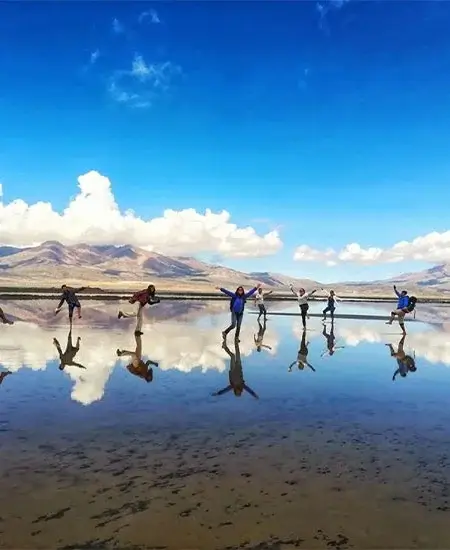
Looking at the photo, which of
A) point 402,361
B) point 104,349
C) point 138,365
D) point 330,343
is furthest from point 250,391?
point 330,343

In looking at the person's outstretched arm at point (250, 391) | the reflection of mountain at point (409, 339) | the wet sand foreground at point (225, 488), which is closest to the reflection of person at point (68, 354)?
the person's outstretched arm at point (250, 391)

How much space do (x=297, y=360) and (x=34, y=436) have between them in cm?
1215

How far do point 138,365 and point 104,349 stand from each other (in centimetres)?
380

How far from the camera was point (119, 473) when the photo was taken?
7.67m

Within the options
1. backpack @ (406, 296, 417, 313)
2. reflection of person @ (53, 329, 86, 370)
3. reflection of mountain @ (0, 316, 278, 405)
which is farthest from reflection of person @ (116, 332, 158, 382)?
backpack @ (406, 296, 417, 313)

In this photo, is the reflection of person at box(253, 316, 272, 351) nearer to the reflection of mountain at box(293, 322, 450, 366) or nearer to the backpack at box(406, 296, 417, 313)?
the reflection of mountain at box(293, 322, 450, 366)

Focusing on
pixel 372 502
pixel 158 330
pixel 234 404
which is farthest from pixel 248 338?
pixel 372 502

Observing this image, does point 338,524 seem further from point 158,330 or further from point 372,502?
point 158,330

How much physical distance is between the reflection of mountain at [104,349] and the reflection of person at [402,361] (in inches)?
200

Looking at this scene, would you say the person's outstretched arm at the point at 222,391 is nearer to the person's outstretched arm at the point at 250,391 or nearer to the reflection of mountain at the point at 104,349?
the person's outstretched arm at the point at 250,391

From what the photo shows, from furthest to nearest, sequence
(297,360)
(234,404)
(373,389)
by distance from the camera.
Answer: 1. (297,360)
2. (373,389)
3. (234,404)

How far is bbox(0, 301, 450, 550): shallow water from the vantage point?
604cm

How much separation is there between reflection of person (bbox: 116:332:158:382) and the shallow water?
0.30m

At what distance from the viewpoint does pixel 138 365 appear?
17141 mm
